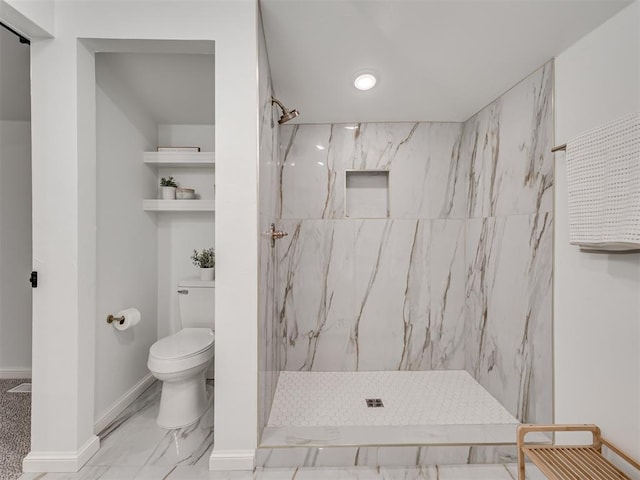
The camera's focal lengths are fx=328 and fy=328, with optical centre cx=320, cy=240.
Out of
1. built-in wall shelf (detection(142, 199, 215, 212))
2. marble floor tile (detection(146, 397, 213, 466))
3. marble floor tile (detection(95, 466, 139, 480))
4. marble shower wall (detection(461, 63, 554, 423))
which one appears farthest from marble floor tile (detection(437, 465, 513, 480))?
built-in wall shelf (detection(142, 199, 215, 212))

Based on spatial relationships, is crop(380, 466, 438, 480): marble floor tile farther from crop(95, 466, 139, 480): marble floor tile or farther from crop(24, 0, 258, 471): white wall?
crop(95, 466, 139, 480): marble floor tile

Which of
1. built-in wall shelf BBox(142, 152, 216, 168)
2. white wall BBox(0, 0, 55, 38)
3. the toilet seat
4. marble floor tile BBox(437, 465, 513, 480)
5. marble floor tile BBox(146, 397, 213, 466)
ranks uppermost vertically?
white wall BBox(0, 0, 55, 38)

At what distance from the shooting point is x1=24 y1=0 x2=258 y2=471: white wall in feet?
5.16

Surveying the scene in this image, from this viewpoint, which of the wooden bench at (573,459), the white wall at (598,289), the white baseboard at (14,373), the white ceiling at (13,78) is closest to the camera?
the wooden bench at (573,459)

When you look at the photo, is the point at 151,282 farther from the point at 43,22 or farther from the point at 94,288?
the point at 43,22

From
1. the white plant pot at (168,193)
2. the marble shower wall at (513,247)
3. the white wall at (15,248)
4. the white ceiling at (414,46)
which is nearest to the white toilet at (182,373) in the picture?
the white plant pot at (168,193)

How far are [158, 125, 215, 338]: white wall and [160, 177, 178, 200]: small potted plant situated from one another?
135mm

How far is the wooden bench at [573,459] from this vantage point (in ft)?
4.11

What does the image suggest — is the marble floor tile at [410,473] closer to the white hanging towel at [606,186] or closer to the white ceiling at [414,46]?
the white hanging towel at [606,186]

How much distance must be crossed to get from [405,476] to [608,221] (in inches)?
56.9

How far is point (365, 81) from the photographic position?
210 cm

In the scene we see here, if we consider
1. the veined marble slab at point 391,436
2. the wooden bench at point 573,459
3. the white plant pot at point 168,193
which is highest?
the white plant pot at point 168,193

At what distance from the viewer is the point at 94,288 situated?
1.73 meters

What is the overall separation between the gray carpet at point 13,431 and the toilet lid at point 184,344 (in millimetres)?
733
